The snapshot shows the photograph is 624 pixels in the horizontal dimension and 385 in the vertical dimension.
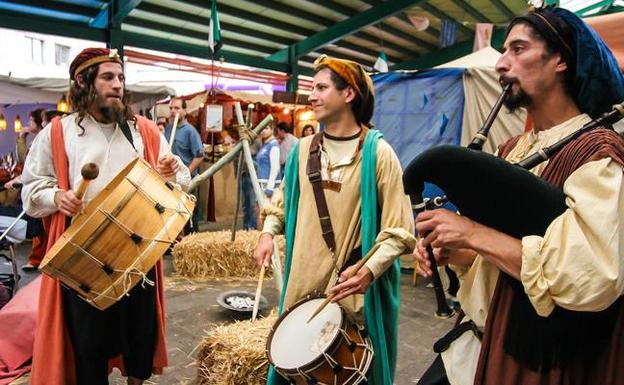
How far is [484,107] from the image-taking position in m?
5.18

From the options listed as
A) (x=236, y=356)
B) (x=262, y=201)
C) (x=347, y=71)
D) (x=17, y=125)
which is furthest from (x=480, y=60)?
(x=17, y=125)

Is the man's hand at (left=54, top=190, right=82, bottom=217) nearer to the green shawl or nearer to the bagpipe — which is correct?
the green shawl

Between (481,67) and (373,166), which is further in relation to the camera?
(481,67)

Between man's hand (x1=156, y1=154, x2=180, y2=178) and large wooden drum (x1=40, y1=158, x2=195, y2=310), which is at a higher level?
man's hand (x1=156, y1=154, x2=180, y2=178)

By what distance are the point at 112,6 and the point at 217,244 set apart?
4652 mm

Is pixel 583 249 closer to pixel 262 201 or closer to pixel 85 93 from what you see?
pixel 85 93

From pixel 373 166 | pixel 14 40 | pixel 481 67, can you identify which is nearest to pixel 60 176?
pixel 373 166

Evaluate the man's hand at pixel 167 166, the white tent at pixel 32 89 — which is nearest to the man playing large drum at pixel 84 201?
the man's hand at pixel 167 166

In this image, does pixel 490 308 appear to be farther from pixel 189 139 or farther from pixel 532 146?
pixel 189 139

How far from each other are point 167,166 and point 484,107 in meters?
3.98

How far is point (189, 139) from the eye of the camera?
630cm

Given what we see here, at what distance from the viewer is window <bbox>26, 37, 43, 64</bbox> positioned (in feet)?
73.7

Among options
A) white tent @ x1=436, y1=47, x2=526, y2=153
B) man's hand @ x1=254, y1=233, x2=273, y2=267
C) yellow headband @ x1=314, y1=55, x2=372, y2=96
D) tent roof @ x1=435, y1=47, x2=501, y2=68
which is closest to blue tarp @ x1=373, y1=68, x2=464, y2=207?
white tent @ x1=436, y1=47, x2=526, y2=153

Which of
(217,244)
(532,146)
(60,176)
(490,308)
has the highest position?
(532,146)
